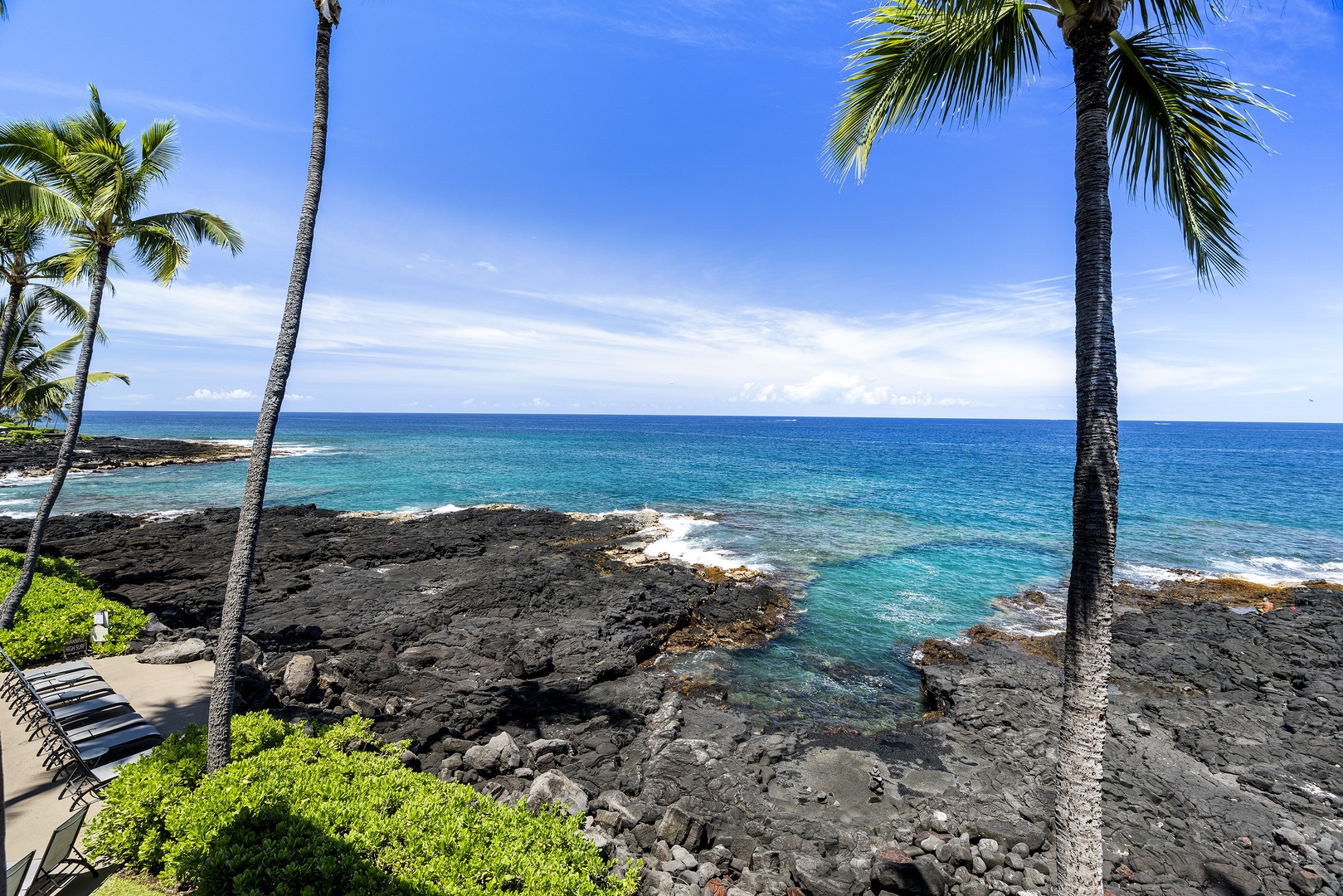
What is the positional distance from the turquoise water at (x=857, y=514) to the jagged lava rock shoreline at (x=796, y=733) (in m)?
1.93

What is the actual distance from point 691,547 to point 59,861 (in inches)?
881

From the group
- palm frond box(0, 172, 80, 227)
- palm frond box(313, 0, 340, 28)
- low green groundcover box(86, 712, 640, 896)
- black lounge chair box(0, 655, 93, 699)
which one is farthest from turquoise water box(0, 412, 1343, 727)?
palm frond box(0, 172, 80, 227)

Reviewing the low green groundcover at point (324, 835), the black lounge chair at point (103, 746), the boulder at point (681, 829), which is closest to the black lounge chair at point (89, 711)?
the black lounge chair at point (103, 746)

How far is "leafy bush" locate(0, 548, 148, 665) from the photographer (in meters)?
11.5

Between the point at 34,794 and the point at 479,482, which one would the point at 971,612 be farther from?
the point at 479,482

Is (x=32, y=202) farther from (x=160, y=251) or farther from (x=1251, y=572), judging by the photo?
(x=1251, y=572)

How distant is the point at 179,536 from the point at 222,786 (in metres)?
25.0

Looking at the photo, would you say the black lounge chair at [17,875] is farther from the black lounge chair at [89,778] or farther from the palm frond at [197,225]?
the palm frond at [197,225]

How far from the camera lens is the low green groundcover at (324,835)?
5699 millimetres

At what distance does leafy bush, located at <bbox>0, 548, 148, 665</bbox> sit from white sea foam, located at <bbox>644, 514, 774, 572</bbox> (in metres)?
16.7

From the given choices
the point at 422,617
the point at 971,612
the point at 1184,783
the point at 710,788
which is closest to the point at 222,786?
the point at 710,788

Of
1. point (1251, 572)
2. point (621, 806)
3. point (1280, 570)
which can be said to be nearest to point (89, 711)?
point (621, 806)

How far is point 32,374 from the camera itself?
2131 centimetres

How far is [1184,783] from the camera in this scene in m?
9.60
